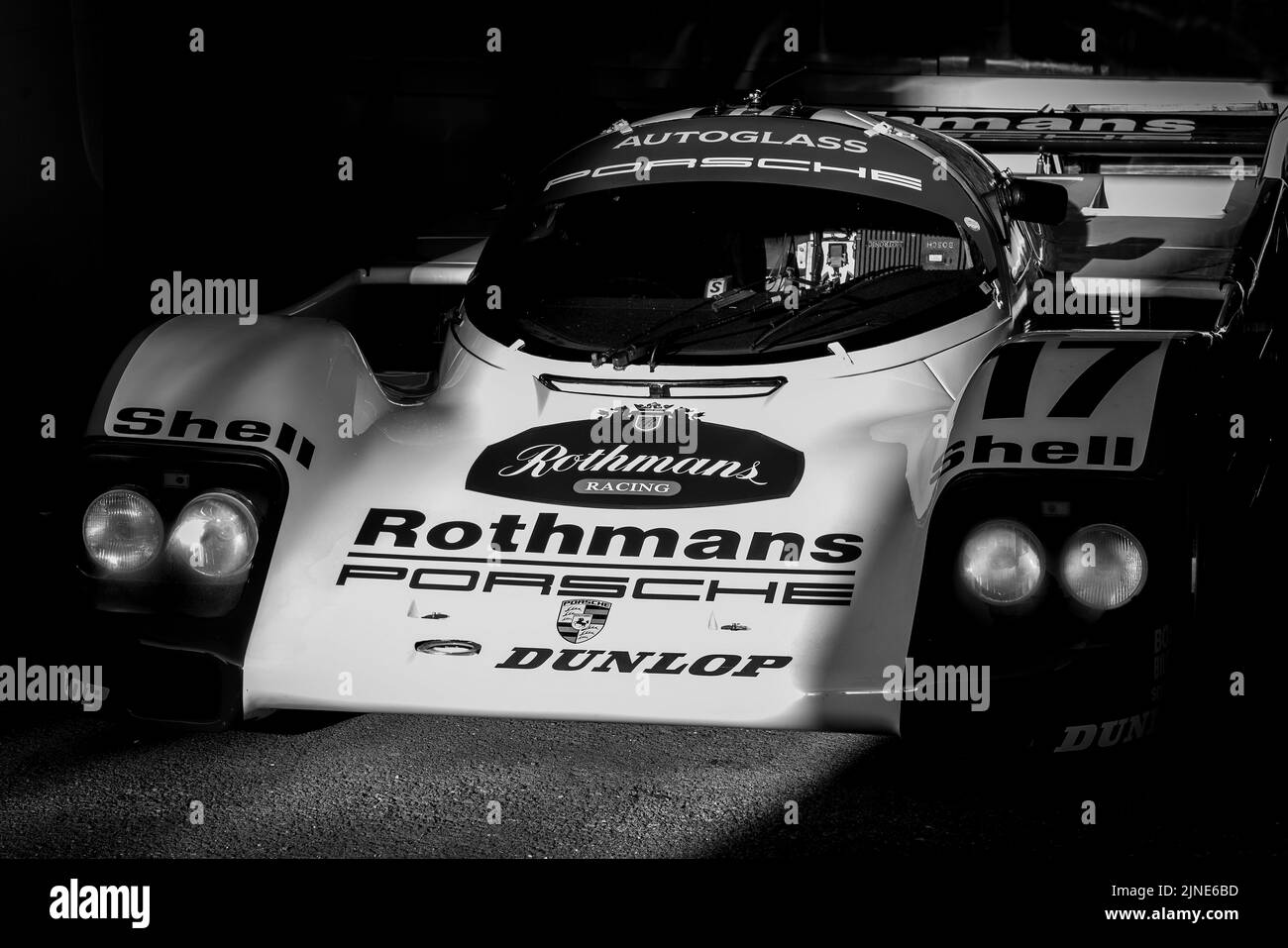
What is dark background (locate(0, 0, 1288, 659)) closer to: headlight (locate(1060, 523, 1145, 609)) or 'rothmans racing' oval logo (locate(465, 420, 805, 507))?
'rothmans racing' oval logo (locate(465, 420, 805, 507))

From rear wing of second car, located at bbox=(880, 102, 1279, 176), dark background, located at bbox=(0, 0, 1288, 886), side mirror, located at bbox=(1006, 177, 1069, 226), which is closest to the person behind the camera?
side mirror, located at bbox=(1006, 177, 1069, 226)

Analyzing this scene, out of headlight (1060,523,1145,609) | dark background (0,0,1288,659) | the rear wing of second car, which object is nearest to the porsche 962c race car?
headlight (1060,523,1145,609)

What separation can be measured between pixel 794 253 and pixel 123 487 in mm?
1724

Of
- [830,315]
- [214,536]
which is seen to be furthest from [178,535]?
[830,315]

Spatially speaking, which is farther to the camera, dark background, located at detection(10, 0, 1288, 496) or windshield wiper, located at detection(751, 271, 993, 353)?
dark background, located at detection(10, 0, 1288, 496)

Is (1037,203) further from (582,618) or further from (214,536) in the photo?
(214,536)

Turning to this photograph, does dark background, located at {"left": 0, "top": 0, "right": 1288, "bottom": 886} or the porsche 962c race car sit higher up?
dark background, located at {"left": 0, "top": 0, "right": 1288, "bottom": 886}

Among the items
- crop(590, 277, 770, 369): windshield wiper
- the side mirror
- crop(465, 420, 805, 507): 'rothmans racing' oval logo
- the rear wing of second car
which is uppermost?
the rear wing of second car

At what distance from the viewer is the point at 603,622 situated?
2.54 meters

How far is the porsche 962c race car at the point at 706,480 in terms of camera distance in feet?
7.86

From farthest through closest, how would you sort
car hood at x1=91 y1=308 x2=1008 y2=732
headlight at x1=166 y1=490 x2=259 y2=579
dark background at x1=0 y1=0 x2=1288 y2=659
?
dark background at x1=0 y1=0 x2=1288 y2=659 < headlight at x1=166 y1=490 x2=259 y2=579 < car hood at x1=91 y1=308 x2=1008 y2=732

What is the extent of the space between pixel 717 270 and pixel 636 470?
0.90m

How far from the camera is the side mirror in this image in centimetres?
384

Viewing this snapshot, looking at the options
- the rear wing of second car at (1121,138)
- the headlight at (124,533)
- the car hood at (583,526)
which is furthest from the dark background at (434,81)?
the headlight at (124,533)
